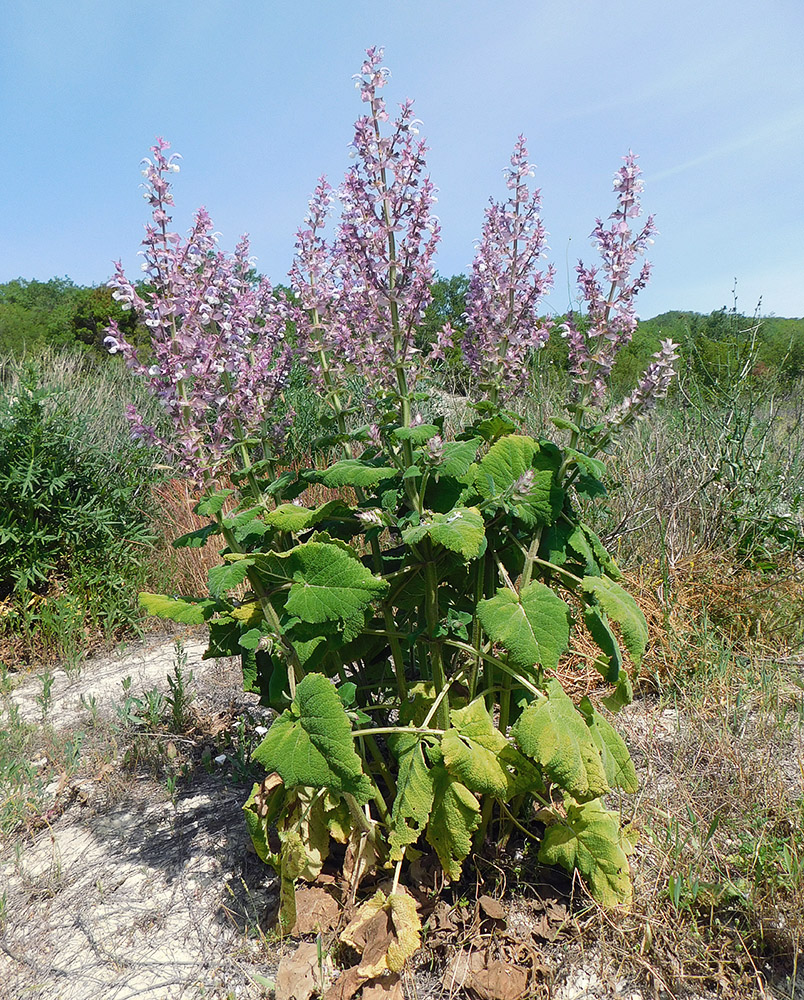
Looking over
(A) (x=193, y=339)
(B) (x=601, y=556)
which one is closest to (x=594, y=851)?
(B) (x=601, y=556)

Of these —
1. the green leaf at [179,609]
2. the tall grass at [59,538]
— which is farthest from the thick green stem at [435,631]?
the tall grass at [59,538]

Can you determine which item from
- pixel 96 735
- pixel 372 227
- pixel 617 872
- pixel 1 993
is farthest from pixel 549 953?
pixel 96 735

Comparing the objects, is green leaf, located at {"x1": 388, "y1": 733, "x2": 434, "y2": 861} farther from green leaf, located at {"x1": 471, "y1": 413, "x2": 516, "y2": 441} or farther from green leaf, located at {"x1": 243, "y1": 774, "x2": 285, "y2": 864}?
green leaf, located at {"x1": 471, "y1": 413, "x2": 516, "y2": 441}

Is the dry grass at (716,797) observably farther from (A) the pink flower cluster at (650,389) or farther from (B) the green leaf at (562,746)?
(A) the pink flower cluster at (650,389)

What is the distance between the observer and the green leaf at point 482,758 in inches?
64.2

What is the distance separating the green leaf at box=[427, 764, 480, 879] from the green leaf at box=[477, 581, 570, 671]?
0.36 m

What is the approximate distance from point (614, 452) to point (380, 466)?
129 inches

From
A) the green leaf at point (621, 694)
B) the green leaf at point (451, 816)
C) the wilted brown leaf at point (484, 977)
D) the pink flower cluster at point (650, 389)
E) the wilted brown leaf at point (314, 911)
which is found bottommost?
the wilted brown leaf at point (484, 977)

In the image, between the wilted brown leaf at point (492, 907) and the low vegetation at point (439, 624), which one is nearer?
the low vegetation at point (439, 624)

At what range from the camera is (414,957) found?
191cm

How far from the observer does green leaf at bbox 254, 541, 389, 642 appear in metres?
1.62

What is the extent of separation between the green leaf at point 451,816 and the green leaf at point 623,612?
560 millimetres

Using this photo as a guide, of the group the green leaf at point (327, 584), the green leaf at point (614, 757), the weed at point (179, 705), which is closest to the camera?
the green leaf at point (327, 584)

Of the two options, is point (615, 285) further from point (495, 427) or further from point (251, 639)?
point (251, 639)
